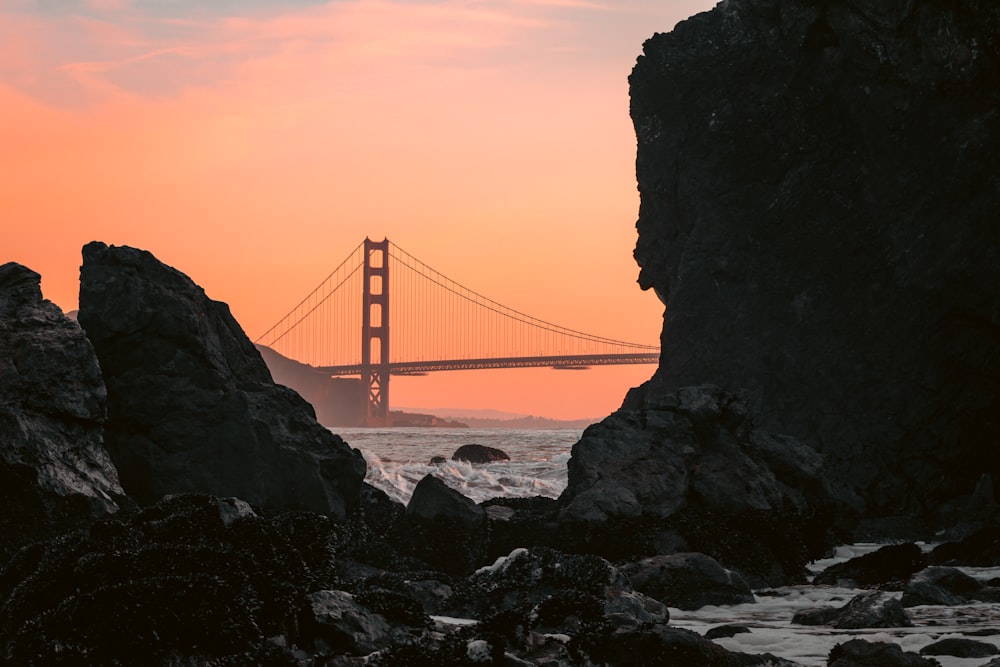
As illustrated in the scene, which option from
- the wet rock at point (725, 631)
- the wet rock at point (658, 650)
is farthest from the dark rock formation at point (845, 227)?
the wet rock at point (658, 650)

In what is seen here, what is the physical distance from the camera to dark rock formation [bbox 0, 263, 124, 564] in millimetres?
15883

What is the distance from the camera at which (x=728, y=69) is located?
3781 centimetres

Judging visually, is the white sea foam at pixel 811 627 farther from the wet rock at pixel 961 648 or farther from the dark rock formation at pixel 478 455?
the dark rock formation at pixel 478 455

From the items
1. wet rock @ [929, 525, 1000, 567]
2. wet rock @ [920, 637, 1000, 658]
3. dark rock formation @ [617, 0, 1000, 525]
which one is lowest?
wet rock @ [929, 525, 1000, 567]

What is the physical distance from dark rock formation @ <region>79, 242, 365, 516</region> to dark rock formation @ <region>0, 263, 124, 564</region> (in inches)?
35.8

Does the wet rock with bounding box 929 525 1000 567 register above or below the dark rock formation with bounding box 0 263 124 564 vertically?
below

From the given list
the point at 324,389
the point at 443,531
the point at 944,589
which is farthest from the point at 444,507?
the point at 324,389

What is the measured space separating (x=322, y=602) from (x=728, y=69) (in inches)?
1207

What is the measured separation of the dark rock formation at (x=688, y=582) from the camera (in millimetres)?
14562

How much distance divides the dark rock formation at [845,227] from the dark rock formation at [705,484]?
696 cm

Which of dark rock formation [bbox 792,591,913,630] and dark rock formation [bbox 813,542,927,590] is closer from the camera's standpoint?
dark rock formation [bbox 792,591,913,630]

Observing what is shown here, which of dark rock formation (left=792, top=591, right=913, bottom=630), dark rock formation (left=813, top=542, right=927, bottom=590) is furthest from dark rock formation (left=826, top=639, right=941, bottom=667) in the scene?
dark rock formation (left=813, top=542, right=927, bottom=590)

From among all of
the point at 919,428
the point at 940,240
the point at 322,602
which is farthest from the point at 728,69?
the point at 322,602

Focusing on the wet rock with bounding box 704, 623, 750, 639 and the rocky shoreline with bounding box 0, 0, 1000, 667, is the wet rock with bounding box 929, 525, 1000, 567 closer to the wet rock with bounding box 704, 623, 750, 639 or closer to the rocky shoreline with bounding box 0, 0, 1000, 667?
the rocky shoreline with bounding box 0, 0, 1000, 667
